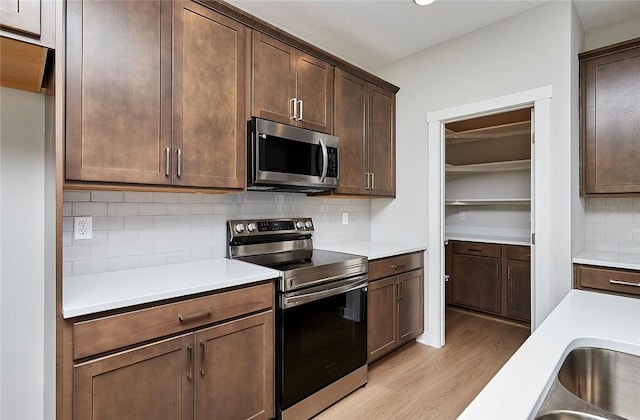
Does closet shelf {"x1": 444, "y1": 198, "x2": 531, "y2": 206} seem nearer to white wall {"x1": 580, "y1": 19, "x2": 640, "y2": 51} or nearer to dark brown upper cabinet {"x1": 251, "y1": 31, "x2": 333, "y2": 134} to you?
white wall {"x1": 580, "y1": 19, "x2": 640, "y2": 51}

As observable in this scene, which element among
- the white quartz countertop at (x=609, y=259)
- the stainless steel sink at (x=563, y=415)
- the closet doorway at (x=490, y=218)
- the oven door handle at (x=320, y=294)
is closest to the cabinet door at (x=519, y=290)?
the closet doorway at (x=490, y=218)

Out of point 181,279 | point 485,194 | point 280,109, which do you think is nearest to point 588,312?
point 181,279

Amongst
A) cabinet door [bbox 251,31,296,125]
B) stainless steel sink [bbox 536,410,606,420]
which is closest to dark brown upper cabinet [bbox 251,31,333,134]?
cabinet door [bbox 251,31,296,125]

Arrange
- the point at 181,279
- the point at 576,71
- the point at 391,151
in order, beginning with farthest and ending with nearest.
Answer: the point at 391,151
the point at 576,71
the point at 181,279

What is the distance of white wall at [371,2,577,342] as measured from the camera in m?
2.33

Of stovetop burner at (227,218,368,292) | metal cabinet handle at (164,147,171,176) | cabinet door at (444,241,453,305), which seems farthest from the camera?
cabinet door at (444,241,453,305)

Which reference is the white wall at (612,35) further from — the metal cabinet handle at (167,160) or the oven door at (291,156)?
the metal cabinet handle at (167,160)

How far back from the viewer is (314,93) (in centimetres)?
245

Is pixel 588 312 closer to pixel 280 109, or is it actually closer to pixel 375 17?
pixel 280 109

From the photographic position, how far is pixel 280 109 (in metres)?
2.21

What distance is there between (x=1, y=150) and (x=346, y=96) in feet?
7.02

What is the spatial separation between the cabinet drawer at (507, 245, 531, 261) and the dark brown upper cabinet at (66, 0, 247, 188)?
2979 mm

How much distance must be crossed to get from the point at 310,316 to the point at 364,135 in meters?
1.61

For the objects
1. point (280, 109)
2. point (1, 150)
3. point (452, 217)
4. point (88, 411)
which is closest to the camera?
point (88, 411)
